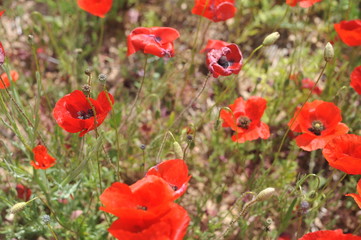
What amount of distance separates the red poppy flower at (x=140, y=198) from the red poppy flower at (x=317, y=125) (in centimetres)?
112

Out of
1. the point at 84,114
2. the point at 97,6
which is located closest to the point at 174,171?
the point at 84,114

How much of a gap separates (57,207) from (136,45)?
3.98 ft

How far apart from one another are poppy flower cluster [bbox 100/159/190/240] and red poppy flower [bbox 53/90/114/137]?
1.45 ft

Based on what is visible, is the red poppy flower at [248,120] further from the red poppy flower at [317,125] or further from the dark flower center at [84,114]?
the dark flower center at [84,114]

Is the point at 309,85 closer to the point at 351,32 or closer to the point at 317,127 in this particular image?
the point at 351,32

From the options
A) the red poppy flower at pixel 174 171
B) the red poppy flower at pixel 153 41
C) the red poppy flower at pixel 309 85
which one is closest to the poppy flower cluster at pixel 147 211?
the red poppy flower at pixel 174 171

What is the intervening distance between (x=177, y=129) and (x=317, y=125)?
1030 mm

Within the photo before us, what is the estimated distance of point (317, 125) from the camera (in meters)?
2.77

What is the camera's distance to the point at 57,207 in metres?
2.86

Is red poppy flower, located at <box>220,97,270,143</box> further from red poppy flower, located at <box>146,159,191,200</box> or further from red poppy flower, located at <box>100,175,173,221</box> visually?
red poppy flower, located at <box>100,175,173,221</box>

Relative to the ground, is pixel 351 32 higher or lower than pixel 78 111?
higher

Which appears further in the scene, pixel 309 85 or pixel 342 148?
pixel 309 85

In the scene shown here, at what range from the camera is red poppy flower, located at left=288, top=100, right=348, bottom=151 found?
260 cm

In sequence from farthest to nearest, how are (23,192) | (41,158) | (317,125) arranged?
(23,192) < (317,125) < (41,158)
